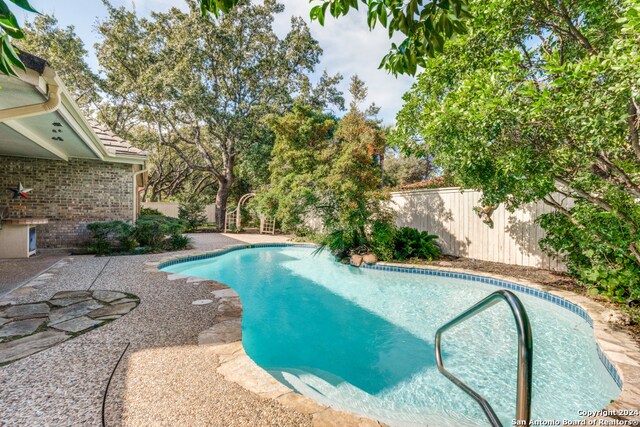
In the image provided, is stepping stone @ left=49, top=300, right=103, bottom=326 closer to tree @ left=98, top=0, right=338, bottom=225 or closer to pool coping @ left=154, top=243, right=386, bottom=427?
pool coping @ left=154, top=243, right=386, bottom=427

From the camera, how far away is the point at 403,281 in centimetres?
686

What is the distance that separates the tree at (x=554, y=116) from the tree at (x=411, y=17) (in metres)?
1.90

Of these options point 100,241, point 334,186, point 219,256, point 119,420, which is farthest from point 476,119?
point 100,241

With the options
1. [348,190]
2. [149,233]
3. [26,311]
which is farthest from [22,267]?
[348,190]

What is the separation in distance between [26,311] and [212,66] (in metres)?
14.5

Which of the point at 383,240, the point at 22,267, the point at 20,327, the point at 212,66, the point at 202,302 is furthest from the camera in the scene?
the point at 212,66

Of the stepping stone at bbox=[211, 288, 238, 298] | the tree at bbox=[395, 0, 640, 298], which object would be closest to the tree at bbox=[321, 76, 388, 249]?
the tree at bbox=[395, 0, 640, 298]

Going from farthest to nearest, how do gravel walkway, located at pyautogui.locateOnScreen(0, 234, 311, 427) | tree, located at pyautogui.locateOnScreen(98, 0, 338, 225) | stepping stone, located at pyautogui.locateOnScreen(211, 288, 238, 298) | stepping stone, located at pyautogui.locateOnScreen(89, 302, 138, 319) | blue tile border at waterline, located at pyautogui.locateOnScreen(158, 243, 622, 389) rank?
tree, located at pyautogui.locateOnScreen(98, 0, 338, 225) < stepping stone, located at pyautogui.locateOnScreen(211, 288, 238, 298) < stepping stone, located at pyautogui.locateOnScreen(89, 302, 138, 319) < blue tile border at waterline, located at pyautogui.locateOnScreen(158, 243, 622, 389) < gravel walkway, located at pyautogui.locateOnScreen(0, 234, 311, 427)

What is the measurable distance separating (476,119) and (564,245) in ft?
10.4

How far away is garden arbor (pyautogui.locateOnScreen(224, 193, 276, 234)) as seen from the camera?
49.3ft

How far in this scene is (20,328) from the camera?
3.19 m

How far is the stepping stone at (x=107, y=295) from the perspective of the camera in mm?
4249

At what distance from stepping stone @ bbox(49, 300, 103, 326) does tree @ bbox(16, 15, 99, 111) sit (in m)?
17.3

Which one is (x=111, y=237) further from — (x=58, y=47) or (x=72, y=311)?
(x=58, y=47)
